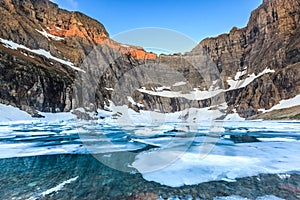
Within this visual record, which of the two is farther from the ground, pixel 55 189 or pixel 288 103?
pixel 288 103

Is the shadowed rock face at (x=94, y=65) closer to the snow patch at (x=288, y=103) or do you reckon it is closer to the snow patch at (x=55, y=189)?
the snow patch at (x=288, y=103)

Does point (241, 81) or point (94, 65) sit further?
point (241, 81)

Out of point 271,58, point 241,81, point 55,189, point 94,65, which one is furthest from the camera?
point 241,81

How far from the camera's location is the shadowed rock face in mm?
73750

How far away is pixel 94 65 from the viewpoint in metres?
122

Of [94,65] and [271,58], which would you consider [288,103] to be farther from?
[94,65]

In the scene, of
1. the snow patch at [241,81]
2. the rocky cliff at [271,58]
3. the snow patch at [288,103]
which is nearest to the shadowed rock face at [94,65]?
→ the rocky cliff at [271,58]

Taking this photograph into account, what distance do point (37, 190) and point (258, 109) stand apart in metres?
137

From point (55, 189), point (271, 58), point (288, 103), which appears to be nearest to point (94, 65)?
point (288, 103)

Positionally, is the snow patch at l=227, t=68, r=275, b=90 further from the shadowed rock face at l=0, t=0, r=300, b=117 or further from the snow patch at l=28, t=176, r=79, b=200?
the snow patch at l=28, t=176, r=79, b=200

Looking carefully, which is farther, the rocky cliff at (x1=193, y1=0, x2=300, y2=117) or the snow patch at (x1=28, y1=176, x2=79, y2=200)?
the rocky cliff at (x1=193, y1=0, x2=300, y2=117)

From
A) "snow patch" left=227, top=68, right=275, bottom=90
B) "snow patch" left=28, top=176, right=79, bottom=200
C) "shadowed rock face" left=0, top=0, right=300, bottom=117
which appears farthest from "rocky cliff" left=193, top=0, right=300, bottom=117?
"snow patch" left=28, top=176, right=79, bottom=200

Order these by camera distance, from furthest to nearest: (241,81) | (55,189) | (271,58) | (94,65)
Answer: (241,81), (271,58), (94,65), (55,189)

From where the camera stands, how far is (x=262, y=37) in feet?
560
